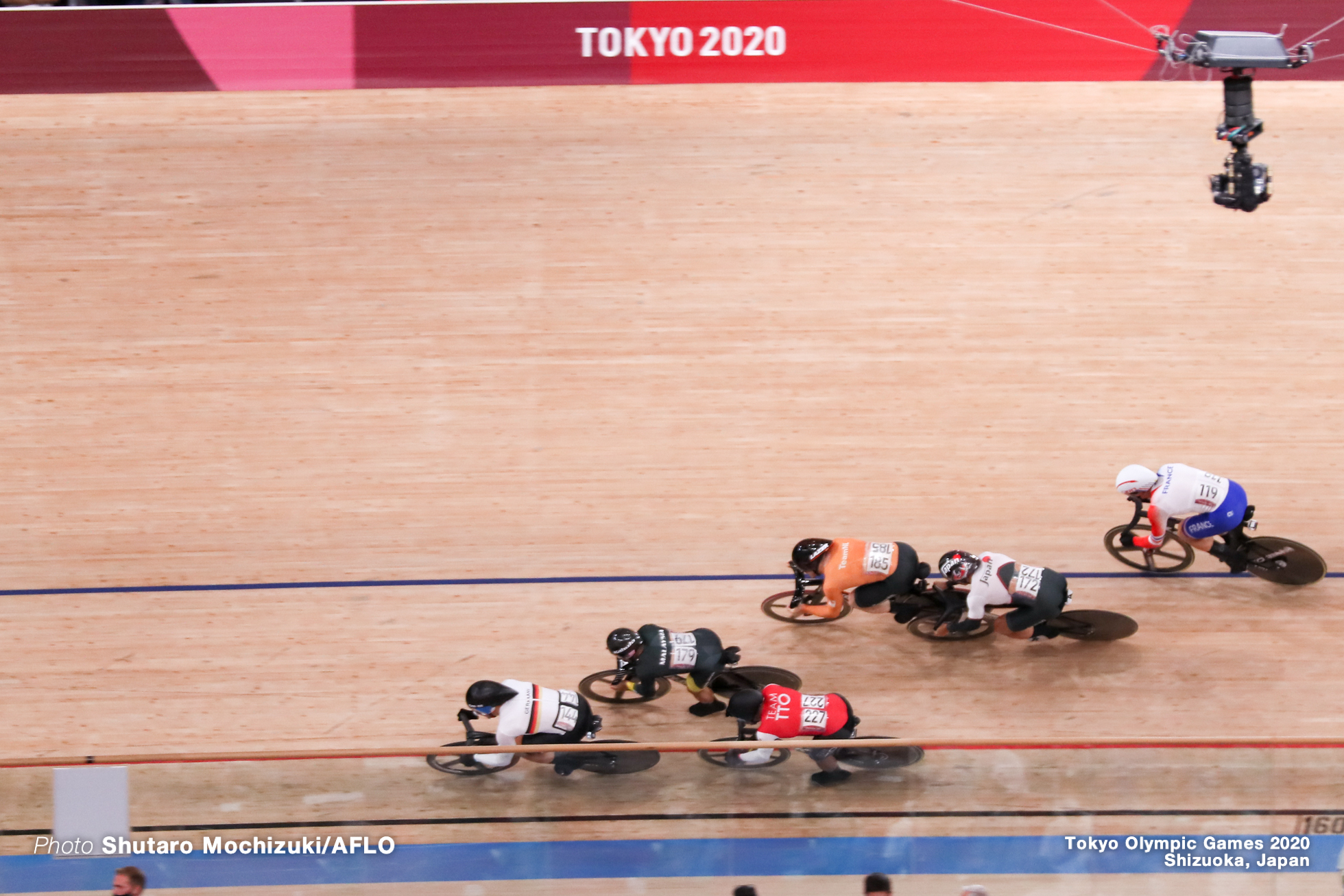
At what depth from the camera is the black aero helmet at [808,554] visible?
612 cm

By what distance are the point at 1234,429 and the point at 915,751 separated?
3.76m

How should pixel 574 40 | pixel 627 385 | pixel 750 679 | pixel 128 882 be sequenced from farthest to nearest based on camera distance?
1. pixel 574 40
2. pixel 627 385
3. pixel 750 679
4. pixel 128 882

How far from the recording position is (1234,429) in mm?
7234

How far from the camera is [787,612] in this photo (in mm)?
6578

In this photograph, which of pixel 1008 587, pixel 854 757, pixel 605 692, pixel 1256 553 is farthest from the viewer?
pixel 1256 553

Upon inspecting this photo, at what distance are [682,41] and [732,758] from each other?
5.00 m

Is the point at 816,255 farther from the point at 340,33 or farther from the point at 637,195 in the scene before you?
the point at 340,33

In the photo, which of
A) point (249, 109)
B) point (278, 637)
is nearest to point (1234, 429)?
point (278, 637)

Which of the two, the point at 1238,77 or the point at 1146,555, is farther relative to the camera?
the point at 1146,555

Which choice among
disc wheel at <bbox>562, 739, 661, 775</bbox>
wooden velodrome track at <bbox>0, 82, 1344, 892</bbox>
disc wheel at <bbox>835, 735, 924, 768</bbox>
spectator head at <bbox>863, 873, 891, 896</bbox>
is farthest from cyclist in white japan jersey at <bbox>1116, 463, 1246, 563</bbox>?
disc wheel at <bbox>562, 739, 661, 775</bbox>

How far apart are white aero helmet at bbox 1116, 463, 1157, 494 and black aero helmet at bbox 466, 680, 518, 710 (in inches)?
136

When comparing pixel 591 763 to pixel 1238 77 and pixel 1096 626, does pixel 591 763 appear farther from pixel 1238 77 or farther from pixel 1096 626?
pixel 1238 77

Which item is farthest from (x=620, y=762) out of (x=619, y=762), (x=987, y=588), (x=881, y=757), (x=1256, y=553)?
(x=1256, y=553)

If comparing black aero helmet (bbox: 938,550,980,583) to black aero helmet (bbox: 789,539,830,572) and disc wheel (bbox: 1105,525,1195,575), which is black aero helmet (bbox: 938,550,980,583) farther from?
disc wheel (bbox: 1105,525,1195,575)
